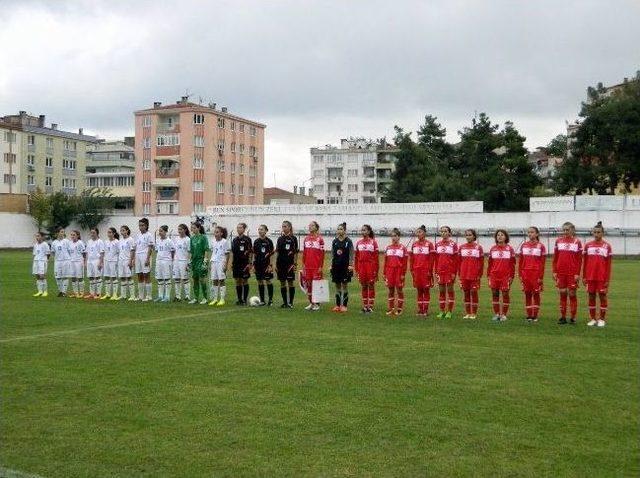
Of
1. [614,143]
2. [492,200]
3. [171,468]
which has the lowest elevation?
[171,468]

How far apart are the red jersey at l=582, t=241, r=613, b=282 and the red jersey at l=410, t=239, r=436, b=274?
11.3 ft

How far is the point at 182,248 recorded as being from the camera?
69.5 feet

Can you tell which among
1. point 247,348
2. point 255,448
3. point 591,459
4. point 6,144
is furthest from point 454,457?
point 6,144

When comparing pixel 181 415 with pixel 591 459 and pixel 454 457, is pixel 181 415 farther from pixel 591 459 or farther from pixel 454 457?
pixel 591 459

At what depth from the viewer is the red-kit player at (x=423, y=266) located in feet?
57.7

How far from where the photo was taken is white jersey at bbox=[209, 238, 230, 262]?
2041 cm

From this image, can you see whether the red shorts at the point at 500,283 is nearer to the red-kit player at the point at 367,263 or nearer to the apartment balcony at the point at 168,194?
the red-kit player at the point at 367,263

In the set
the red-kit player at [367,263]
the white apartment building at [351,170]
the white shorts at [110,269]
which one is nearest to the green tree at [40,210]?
the white apartment building at [351,170]

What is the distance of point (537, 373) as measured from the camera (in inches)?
400

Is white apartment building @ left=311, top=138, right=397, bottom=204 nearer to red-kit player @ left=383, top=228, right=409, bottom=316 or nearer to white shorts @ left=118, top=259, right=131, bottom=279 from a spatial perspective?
white shorts @ left=118, top=259, right=131, bottom=279

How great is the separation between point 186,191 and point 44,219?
55.1 ft

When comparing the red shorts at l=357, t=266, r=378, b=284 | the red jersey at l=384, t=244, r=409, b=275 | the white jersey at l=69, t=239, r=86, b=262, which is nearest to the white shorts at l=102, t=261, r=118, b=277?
the white jersey at l=69, t=239, r=86, b=262

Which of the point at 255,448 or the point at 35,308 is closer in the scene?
the point at 255,448

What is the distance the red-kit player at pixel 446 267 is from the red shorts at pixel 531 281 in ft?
5.40
